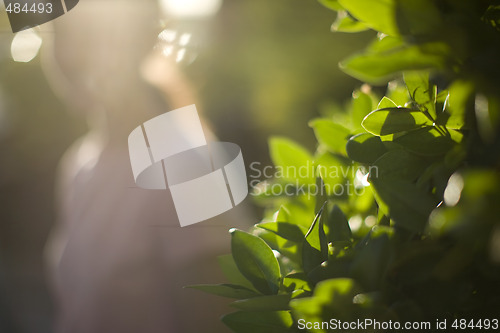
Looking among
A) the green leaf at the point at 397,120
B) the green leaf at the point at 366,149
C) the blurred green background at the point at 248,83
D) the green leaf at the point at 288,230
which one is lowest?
the blurred green background at the point at 248,83

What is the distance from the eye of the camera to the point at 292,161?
554mm

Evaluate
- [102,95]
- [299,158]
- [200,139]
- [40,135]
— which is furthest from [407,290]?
[40,135]

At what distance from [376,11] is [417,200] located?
13 centimetres

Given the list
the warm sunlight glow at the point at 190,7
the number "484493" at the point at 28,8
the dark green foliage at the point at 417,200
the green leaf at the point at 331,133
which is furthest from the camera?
the warm sunlight glow at the point at 190,7

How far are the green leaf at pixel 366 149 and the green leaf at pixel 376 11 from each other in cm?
13

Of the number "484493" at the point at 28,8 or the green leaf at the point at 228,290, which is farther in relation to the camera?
the number "484493" at the point at 28,8

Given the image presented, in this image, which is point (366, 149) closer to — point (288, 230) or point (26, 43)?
point (288, 230)

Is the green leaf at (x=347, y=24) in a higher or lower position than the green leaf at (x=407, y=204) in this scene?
higher

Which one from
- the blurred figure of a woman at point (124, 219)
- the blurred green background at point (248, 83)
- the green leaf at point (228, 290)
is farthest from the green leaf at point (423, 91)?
the blurred green background at point (248, 83)

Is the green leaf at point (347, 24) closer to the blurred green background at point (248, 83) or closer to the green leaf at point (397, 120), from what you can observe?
the green leaf at point (397, 120)

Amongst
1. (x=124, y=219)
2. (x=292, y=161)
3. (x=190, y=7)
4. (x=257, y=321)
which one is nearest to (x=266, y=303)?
(x=257, y=321)

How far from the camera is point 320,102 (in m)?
2.37

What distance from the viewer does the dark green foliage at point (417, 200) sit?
0.24 meters

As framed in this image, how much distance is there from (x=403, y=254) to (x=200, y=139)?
2.71ft
